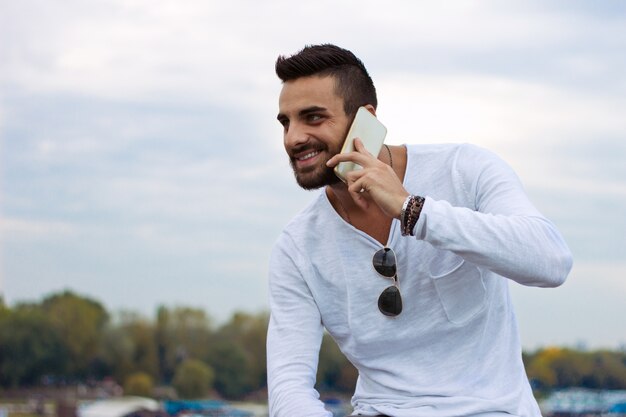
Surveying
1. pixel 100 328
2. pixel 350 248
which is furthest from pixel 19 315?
pixel 350 248

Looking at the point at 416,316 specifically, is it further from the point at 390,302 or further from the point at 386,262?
the point at 386,262

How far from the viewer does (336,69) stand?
475 cm

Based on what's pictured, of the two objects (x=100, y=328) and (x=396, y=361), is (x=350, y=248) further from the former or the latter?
(x=100, y=328)

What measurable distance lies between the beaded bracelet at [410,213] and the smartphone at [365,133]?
0.47m

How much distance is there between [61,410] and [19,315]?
39.4ft

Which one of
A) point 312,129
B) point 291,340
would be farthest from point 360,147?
point 291,340

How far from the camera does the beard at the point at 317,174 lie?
4598 mm

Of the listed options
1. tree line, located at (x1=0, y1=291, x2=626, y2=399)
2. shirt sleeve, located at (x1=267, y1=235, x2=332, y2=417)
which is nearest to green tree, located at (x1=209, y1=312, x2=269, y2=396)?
tree line, located at (x1=0, y1=291, x2=626, y2=399)

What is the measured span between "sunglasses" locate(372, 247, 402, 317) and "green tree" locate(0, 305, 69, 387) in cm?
11809

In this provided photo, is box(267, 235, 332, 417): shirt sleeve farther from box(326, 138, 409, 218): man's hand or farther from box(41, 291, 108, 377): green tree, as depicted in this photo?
box(41, 291, 108, 377): green tree

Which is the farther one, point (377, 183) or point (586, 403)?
point (586, 403)

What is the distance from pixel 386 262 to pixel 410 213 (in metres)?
0.60

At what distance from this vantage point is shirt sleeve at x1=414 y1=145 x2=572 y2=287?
403 centimetres

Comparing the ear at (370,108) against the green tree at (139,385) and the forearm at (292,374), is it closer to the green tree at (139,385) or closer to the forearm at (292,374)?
the forearm at (292,374)
